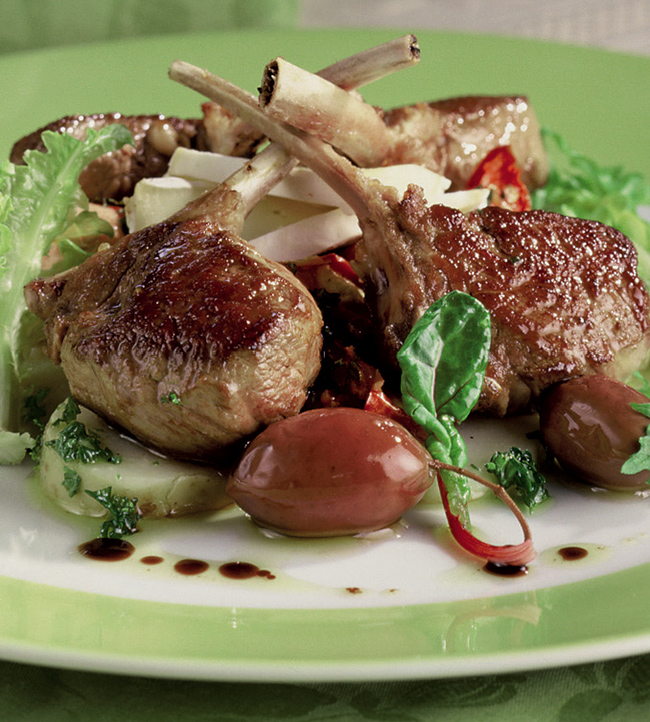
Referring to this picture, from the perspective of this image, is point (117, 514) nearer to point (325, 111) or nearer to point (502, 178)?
point (325, 111)

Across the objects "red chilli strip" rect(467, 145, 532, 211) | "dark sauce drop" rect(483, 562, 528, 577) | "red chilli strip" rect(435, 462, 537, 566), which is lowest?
"dark sauce drop" rect(483, 562, 528, 577)

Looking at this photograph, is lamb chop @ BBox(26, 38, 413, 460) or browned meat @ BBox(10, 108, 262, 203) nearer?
lamb chop @ BBox(26, 38, 413, 460)

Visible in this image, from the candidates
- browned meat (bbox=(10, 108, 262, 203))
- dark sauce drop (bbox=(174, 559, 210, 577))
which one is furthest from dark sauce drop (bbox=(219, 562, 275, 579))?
browned meat (bbox=(10, 108, 262, 203))

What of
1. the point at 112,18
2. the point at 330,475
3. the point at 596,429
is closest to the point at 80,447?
the point at 330,475

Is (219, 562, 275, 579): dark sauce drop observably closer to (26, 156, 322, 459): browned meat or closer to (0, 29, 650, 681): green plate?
(0, 29, 650, 681): green plate

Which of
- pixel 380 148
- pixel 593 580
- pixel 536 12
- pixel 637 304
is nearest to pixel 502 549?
pixel 593 580

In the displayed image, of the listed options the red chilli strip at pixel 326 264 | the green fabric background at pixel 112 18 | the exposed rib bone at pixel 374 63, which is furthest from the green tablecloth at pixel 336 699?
the green fabric background at pixel 112 18
